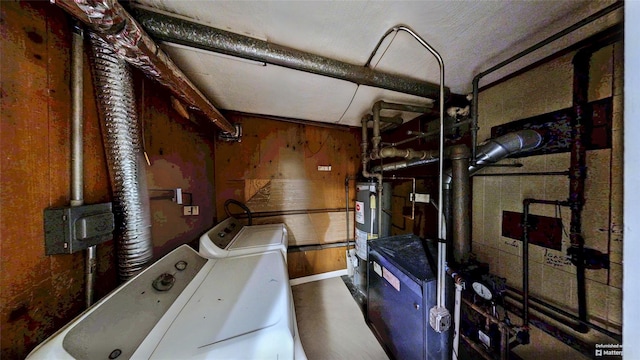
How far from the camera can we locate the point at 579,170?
880 millimetres

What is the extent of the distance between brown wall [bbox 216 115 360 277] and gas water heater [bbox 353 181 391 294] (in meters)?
0.37

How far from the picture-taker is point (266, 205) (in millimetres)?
2195

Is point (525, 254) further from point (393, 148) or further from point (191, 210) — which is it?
point (191, 210)

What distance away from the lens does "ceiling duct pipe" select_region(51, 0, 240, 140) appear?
55 cm

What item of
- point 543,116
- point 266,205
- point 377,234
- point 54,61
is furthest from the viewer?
point 266,205

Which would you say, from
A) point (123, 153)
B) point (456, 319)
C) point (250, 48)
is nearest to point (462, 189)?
point (456, 319)

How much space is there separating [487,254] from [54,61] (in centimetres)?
260

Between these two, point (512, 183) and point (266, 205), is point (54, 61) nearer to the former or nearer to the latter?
point (266, 205)

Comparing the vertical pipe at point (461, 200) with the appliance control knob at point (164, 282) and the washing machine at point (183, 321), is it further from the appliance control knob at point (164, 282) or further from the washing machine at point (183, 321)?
the appliance control knob at point (164, 282)

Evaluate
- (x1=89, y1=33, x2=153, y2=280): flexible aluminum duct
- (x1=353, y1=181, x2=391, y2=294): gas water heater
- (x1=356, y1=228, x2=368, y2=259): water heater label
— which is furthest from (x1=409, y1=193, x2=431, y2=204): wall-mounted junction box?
(x1=89, y1=33, x2=153, y2=280): flexible aluminum duct

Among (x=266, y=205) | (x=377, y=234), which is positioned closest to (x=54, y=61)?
(x=266, y=205)

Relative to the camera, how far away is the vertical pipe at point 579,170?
2.87ft

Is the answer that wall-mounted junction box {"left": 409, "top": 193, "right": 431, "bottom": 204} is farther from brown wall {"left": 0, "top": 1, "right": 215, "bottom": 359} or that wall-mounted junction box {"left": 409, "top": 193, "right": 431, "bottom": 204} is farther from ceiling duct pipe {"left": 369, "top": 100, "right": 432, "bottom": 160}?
brown wall {"left": 0, "top": 1, "right": 215, "bottom": 359}

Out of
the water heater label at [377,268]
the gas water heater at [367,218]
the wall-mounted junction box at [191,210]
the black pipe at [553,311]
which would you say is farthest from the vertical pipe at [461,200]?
the wall-mounted junction box at [191,210]
